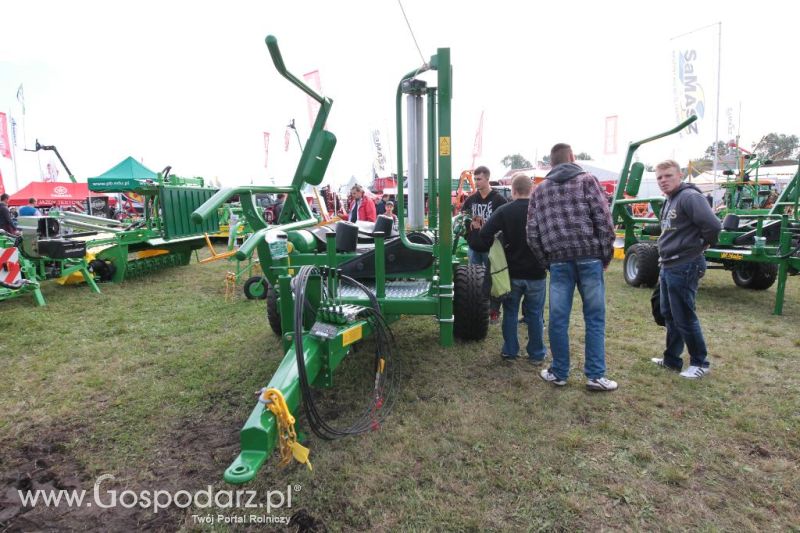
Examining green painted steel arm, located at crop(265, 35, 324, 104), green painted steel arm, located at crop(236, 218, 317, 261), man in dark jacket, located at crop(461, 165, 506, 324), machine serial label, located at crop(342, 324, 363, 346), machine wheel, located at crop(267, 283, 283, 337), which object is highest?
green painted steel arm, located at crop(265, 35, 324, 104)

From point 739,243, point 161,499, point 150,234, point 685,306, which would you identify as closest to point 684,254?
point 685,306

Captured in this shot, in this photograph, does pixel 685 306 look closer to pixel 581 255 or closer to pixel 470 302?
pixel 581 255

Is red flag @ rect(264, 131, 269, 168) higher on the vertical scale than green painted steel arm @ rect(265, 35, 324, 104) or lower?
higher

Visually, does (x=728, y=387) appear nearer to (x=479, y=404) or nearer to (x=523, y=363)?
(x=523, y=363)

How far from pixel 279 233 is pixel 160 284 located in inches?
222

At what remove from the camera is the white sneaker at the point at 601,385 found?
3.31 m

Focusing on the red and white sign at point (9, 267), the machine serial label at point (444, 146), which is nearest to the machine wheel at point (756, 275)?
the machine serial label at point (444, 146)

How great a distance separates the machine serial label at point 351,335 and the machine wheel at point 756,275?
661 centimetres

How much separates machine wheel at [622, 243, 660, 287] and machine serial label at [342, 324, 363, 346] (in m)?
5.69

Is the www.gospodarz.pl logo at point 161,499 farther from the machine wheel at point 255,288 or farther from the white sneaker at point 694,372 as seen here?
the machine wheel at point 255,288

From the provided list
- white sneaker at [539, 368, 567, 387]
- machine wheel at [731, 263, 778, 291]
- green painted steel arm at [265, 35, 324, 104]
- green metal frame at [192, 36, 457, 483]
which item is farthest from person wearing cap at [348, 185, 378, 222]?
machine wheel at [731, 263, 778, 291]

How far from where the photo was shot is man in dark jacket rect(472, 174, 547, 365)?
3687 mm

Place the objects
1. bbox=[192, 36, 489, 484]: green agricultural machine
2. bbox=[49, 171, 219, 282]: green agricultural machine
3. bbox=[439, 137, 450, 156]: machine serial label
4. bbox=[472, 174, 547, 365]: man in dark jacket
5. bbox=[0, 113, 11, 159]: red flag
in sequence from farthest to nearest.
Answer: bbox=[0, 113, 11, 159]: red flag, bbox=[49, 171, 219, 282]: green agricultural machine, bbox=[472, 174, 547, 365]: man in dark jacket, bbox=[439, 137, 450, 156]: machine serial label, bbox=[192, 36, 489, 484]: green agricultural machine

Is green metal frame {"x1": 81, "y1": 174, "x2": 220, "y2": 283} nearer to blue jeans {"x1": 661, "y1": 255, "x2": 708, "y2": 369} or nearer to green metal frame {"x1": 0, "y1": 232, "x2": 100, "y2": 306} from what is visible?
green metal frame {"x1": 0, "y1": 232, "x2": 100, "y2": 306}
